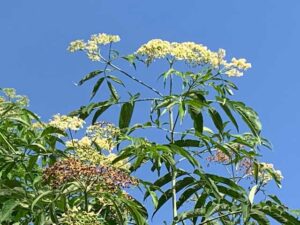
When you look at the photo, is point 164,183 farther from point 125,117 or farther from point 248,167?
point 248,167

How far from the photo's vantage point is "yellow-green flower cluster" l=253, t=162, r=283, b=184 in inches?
171

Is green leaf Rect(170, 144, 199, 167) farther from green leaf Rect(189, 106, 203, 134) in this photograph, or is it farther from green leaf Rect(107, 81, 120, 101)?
green leaf Rect(107, 81, 120, 101)

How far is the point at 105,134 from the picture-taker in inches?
145

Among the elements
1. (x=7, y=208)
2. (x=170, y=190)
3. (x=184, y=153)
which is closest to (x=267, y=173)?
(x=170, y=190)

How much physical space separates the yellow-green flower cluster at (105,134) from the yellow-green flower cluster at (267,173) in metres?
1.13

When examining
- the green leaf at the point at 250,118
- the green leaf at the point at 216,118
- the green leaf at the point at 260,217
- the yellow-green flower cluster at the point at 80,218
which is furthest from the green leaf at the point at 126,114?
the yellow-green flower cluster at the point at 80,218

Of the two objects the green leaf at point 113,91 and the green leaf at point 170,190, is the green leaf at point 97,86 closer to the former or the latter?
the green leaf at point 113,91

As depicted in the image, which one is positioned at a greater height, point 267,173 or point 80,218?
point 267,173

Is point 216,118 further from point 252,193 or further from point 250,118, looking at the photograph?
point 252,193

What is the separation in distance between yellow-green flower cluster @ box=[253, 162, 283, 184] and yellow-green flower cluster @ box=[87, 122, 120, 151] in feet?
3.70

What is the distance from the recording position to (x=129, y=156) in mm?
3711

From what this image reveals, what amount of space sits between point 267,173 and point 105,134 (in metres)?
1.24

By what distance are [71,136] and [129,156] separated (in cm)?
33

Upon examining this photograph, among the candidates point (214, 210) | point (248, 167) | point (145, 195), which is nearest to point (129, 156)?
point (145, 195)
